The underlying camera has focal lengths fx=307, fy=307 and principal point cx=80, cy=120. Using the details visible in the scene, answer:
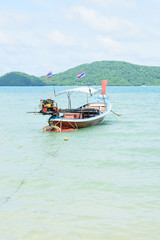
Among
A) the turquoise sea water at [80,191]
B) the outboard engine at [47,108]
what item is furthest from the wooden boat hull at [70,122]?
the turquoise sea water at [80,191]

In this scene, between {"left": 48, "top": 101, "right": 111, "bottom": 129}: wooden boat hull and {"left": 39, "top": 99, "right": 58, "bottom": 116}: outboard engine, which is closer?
{"left": 39, "top": 99, "right": 58, "bottom": 116}: outboard engine

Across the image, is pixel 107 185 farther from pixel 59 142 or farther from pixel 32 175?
pixel 59 142

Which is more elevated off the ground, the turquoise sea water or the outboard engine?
the outboard engine

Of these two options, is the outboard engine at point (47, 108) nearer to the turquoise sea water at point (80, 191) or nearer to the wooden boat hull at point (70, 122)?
the wooden boat hull at point (70, 122)

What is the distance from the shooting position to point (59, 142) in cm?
1708

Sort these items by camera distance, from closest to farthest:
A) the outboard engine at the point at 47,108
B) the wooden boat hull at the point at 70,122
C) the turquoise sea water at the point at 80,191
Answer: the turquoise sea water at the point at 80,191 < the outboard engine at the point at 47,108 < the wooden boat hull at the point at 70,122

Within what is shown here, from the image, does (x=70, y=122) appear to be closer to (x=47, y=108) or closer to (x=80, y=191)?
(x=47, y=108)

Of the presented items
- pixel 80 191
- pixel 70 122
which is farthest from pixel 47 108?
pixel 80 191

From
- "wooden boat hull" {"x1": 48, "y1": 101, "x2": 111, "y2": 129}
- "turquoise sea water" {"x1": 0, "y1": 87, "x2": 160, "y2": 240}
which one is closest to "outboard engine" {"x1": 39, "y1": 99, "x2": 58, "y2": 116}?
"wooden boat hull" {"x1": 48, "y1": 101, "x2": 111, "y2": 129}

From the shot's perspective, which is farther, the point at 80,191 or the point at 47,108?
the point at 47,108

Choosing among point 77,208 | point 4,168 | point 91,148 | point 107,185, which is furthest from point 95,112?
point 77,208

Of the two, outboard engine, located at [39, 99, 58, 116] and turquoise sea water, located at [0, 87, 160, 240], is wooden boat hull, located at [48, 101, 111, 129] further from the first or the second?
turquoise sea water, located at [0, 87, 160, 240]

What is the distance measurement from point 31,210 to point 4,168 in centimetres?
419

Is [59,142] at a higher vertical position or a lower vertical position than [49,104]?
lower
